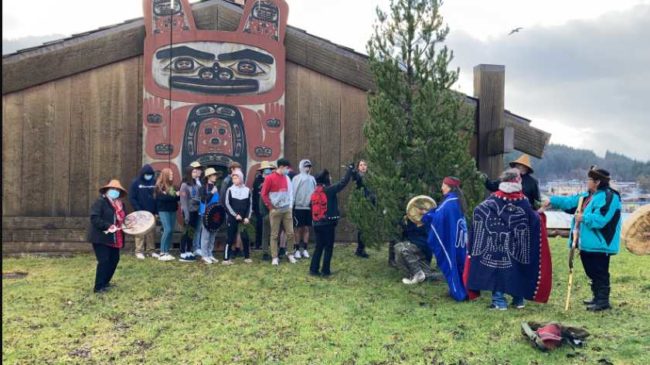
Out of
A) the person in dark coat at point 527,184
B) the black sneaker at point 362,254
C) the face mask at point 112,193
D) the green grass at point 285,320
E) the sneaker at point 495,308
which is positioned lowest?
the green grass at point 285,320

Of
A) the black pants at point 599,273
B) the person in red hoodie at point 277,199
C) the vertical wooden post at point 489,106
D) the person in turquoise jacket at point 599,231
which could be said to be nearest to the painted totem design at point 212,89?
the person in red hoodie at point 277,199

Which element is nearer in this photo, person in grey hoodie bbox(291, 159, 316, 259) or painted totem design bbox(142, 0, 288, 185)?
person in grey hoodie bbox(291, 159, 316, 259)

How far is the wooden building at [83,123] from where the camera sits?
10969mm

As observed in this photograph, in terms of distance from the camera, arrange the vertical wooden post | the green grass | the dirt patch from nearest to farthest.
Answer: the green grass, the dirt patch, the vertical wooden post

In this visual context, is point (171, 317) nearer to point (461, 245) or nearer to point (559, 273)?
point (461, 245)

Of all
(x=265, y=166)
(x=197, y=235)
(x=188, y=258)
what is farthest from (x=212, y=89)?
(x=188, y=258)

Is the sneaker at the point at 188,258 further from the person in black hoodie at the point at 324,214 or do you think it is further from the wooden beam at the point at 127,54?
the wooden beam at the point at 127,54

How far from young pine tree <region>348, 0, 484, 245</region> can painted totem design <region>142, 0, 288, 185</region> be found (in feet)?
11.5

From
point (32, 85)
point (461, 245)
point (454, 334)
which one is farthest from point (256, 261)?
point (32, 85)

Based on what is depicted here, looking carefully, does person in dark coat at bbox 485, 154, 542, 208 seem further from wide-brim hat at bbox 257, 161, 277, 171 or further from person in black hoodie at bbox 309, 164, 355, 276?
wide-brim hat at bbox 257, 161, 277, 171

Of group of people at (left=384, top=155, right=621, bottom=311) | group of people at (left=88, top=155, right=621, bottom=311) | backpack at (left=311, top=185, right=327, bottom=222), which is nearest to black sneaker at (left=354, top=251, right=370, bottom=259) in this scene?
group of people at (left=88, top=155, right=621, bottom=311)

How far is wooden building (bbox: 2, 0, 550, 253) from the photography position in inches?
432

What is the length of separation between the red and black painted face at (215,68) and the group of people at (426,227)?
2.02 meters

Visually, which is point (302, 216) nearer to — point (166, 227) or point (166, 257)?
point (166, 227)
